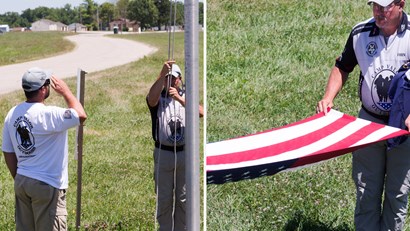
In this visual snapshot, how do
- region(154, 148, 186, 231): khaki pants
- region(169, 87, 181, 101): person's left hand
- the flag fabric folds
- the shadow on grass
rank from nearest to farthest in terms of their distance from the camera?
the flag fabric folds < region(169, 87, 181, 101): person's left hand < region(154, 148, 186, 231): khaki pants < the shadow on grass

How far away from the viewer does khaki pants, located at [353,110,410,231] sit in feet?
13.7

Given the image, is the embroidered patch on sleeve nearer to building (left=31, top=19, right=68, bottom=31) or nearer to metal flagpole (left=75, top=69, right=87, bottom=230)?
metal flagpole (left=75, top=69, right=87, bottom=230)

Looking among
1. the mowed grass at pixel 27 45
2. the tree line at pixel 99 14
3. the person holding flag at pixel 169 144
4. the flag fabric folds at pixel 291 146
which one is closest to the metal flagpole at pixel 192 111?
the flag fabric folds at pixel 291 146

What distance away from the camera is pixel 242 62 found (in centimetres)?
722

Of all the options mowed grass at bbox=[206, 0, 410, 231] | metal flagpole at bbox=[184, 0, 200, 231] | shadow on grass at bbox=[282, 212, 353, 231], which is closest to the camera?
metal flagpole at bbox=[184, 0, 200, 231]

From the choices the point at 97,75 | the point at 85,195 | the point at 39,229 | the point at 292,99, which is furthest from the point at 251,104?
the point at 39,229

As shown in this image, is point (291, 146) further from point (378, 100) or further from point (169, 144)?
point (169, 144)

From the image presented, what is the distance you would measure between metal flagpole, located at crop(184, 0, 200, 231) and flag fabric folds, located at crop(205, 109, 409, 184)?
1.44 ft

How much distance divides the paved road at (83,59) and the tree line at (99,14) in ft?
1.01

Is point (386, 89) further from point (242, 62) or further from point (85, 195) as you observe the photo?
point (242, 62)

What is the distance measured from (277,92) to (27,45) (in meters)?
2.32

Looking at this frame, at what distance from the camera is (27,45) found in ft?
19.3

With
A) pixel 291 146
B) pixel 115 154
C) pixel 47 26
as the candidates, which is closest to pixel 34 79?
pixel 47 26

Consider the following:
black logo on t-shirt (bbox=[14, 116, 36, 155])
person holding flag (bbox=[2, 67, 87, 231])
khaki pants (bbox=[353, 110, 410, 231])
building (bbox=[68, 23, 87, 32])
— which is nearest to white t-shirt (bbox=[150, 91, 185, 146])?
person holding flag (bbox=[2, 67, 87, 231])
